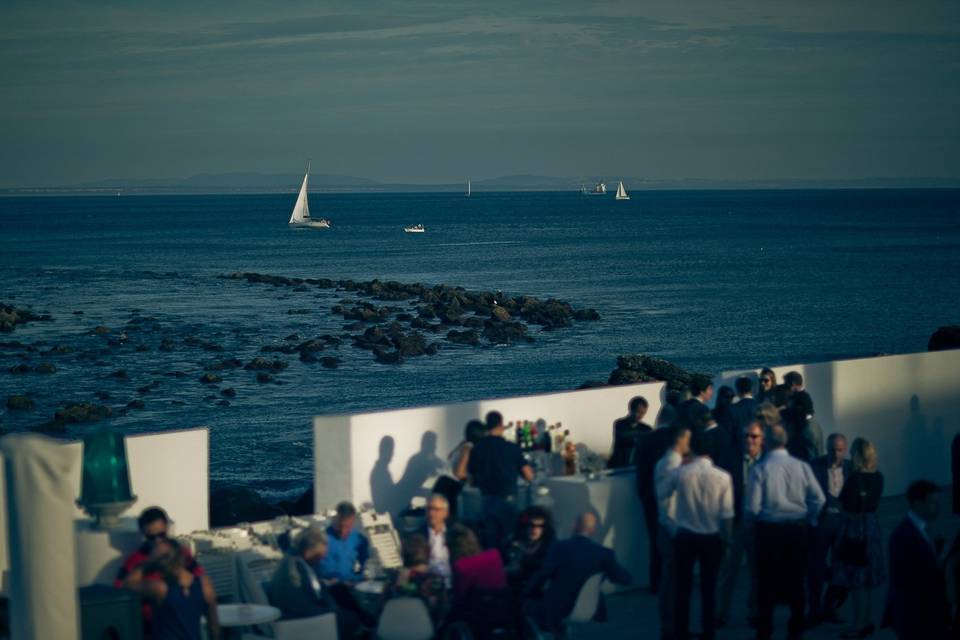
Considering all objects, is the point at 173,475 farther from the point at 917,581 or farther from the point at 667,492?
the point at 917,581

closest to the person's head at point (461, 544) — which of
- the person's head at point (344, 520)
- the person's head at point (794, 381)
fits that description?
the person's head at point (344, 520)

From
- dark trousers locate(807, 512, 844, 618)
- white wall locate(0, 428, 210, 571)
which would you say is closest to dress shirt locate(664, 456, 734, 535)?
dark trousers locate(807, 512, 844, 618)

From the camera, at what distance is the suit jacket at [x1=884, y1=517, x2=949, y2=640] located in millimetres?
6574

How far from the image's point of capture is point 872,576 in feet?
27.4

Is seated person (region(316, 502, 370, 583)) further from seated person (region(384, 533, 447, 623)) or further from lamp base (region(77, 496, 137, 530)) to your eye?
lamp base (region(77, 496, 137, 530))

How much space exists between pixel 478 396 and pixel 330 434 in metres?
29.6

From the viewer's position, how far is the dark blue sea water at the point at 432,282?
3872cm

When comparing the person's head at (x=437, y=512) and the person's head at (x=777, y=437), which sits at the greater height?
the person's head at (x=777, y=437)

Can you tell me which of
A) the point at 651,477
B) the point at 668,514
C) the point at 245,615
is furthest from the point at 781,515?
the point at 245,615

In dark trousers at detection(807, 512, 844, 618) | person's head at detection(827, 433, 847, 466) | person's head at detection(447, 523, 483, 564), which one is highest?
person's head at detection(827, 433, 847, 466)

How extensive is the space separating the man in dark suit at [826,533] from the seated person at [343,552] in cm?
306

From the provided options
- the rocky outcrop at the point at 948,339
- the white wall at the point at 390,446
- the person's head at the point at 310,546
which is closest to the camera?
the person's head at the point at 310,546

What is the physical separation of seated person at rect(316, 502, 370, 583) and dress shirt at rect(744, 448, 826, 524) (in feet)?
8.17

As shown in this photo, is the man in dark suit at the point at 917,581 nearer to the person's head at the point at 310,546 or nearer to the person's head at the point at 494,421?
the person's head at the point at 494,421
